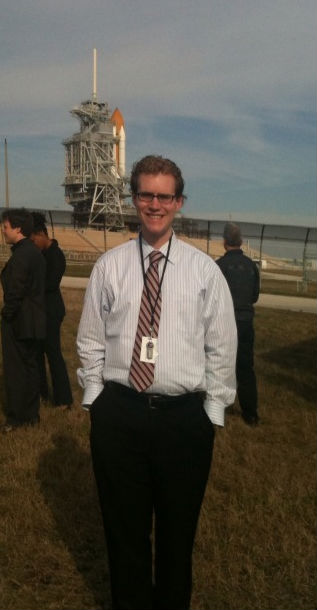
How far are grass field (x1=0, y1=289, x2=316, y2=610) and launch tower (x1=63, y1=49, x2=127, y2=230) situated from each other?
67963mm

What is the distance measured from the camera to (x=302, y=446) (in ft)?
18.0

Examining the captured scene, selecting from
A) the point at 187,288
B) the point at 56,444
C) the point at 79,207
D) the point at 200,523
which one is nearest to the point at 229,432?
the point at 56,444

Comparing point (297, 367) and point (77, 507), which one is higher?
point (77, 507)

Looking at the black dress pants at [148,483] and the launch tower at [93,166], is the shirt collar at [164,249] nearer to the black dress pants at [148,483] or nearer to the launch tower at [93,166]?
the black dress pants at [148,483]

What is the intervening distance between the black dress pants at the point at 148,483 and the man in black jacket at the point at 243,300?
3453 millimetres

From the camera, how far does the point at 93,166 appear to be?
7550 cm

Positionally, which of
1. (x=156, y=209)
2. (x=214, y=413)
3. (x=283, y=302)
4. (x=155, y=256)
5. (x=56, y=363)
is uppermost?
(x=156, y=209)

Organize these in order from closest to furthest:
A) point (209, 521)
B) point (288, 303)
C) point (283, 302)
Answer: point (209, 521), point (288, 303), point (283, 302)

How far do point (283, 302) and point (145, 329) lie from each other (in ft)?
55.5

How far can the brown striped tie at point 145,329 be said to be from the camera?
2.46 meters

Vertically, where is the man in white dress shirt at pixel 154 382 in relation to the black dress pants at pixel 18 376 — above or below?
above

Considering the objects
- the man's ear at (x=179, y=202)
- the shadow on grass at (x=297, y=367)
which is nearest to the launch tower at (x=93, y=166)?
the shadow on grass at (x=297, y=367)

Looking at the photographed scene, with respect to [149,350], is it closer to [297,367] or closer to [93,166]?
[297,367]

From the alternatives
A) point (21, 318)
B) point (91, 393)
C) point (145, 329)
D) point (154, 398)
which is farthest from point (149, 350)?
point (21, 318)
